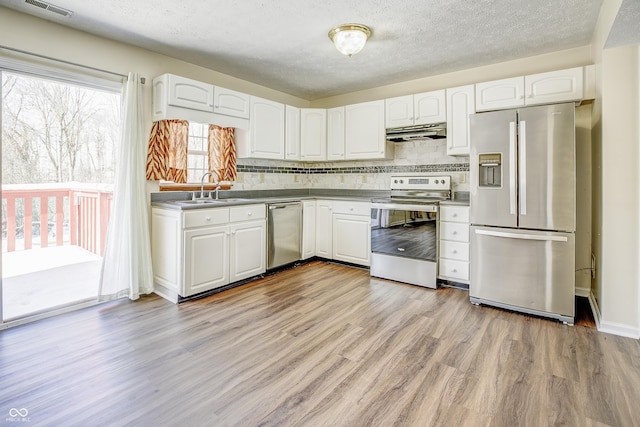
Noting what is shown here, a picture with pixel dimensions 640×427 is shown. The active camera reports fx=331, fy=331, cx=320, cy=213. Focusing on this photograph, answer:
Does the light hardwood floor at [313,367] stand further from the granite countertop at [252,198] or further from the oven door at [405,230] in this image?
the granite countertop at [252,198]

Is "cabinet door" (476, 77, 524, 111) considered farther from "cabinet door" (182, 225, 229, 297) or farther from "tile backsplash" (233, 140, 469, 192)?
"cabinet door" (182, 225, 229, 297)

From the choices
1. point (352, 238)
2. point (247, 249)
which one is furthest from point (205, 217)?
point (352, 238)

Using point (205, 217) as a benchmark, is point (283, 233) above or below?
below

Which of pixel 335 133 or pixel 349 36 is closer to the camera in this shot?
pixel 349 36

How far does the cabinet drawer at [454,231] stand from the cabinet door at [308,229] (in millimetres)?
1690

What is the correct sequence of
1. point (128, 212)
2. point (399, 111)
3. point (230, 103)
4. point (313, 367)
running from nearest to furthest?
point (313, 367) < point (128, 212) < point (230, 103) < point (399, 111)

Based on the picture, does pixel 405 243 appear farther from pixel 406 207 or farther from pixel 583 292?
pixel 583 292

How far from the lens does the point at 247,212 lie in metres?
3.54

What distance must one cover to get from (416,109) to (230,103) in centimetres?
212

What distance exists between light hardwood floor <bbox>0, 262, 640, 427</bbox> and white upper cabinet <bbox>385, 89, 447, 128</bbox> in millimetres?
2071

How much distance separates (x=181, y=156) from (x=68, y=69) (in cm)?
116

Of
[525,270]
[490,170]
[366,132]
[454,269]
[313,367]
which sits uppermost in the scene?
[366,132]

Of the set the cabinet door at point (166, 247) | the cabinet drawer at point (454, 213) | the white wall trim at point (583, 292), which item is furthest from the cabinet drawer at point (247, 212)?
the white wall trim at point (583, 292)

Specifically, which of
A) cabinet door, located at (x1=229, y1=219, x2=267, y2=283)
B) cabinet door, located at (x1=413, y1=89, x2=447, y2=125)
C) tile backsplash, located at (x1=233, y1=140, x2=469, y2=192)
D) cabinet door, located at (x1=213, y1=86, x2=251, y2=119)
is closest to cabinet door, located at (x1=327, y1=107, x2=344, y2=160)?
tile backsplash, located at (x1=233, y1=140, x2=469, y2=192)
